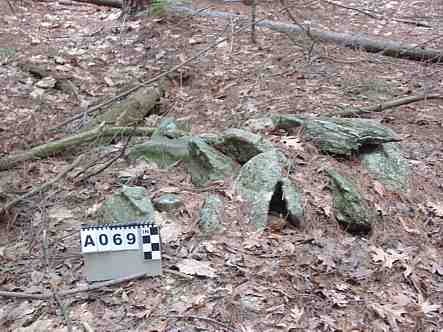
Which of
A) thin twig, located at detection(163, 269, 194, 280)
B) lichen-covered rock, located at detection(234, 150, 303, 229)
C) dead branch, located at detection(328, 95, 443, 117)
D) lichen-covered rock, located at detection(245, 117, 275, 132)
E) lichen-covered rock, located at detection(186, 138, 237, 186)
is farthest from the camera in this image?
dead branch, located at detection(328, 95, 443, 117)

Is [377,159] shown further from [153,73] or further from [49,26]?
[49,26]

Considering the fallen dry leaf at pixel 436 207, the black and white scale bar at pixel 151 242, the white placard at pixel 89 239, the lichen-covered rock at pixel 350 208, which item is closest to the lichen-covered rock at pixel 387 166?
the fallen dry leaf at pixel 436 207

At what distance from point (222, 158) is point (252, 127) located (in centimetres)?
70

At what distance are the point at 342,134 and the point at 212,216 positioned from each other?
1.44m

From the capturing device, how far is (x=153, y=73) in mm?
6883

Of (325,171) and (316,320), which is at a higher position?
(325,171)

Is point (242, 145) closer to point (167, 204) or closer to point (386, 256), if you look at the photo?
point (167, 204)

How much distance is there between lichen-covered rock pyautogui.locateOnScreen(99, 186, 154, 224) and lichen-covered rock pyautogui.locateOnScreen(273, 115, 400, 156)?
1.55 metres

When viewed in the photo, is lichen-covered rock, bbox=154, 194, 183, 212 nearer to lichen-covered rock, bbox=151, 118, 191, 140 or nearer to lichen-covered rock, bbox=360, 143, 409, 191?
lichen-covered rock, bbox=151, 118, 191, 140

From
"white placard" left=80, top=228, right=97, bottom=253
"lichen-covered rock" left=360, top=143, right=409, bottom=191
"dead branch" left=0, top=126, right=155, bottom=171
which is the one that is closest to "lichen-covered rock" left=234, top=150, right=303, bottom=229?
"lichen-covered rock" left=360, top=143, right=409, bottom=191

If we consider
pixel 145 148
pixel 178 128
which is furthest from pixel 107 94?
pixel 145 148

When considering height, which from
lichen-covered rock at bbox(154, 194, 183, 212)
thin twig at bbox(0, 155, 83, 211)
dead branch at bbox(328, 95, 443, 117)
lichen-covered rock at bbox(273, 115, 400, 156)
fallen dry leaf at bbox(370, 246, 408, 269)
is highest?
lichen-covered rock at bbox(273, 115, 400, 156)

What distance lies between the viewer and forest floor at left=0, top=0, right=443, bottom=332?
3031 millimetres

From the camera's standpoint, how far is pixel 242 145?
4.18 meters
